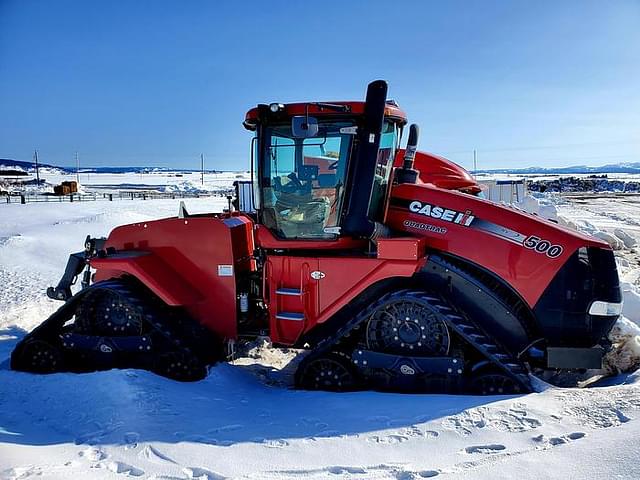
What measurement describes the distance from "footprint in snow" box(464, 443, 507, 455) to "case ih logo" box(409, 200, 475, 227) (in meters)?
2.01

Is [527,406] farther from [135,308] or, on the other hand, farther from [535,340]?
[135,308]

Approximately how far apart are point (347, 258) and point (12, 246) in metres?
11.0

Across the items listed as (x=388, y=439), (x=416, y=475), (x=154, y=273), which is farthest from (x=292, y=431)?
(x=154, y=273)

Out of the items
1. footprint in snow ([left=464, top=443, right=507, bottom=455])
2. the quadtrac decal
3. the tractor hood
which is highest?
the tractor hood

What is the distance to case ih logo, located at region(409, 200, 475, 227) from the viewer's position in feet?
15.4

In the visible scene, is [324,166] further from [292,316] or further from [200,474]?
[200,474]

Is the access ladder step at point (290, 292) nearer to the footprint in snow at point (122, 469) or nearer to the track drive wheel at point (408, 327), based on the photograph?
the track drive wheel at point (408, 327)

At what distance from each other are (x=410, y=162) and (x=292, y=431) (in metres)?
3.02

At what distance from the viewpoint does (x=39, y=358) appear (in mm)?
5461

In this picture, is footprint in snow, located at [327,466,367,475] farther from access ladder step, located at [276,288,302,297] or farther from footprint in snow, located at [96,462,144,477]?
access ladder step, located at [276,288,302,297]

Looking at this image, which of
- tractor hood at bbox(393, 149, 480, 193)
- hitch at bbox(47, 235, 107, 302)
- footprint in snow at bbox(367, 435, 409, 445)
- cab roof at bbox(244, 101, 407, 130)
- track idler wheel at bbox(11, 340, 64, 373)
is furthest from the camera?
tractor hood at bbox(393, 149, 480, 193)

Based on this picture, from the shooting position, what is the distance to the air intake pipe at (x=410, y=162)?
5.33 m

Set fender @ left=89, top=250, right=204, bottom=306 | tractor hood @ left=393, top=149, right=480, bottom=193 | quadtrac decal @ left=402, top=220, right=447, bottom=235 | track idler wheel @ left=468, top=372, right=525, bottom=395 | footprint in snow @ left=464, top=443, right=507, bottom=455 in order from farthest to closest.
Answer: tractor hood @ left=393, top=149, right=480, bottom=193
fender @ left=89, top=250, right=204, bottom=306
quadtrac decal @ left=402, top=220, right=447, bottom=235
track idler wheel @ left=468, top=372, right=525, bottom=395
footprint in snow @ left=464, top=443, right=507, bottom=455

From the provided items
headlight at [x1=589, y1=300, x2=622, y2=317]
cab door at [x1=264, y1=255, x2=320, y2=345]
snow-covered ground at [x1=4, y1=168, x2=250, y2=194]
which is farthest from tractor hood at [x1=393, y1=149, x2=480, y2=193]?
snow-covered ground at [x1=4, y1=168, x2=250, y2=194]
